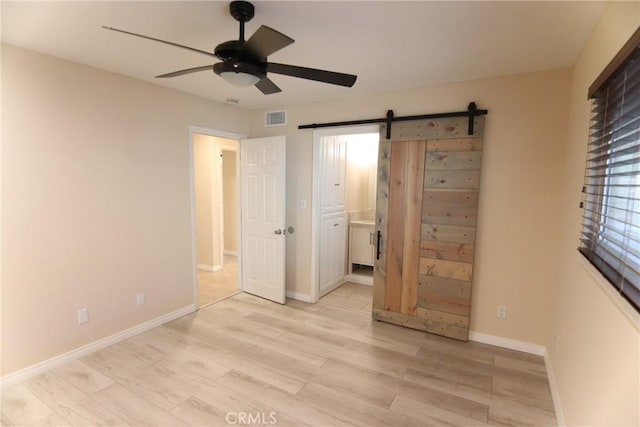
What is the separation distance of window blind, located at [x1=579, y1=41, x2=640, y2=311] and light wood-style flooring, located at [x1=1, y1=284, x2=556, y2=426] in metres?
1.25

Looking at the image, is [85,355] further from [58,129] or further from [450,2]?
[450,2]

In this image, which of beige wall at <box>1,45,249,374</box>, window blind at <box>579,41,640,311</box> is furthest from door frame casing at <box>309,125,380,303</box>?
window blind at <box>579,41,640,311</box>

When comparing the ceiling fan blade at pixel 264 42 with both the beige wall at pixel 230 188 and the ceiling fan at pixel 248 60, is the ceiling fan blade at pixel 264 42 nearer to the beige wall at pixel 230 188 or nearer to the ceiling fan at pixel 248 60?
the ceiling fan at pixel 248 60

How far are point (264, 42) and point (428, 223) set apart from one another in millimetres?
2307

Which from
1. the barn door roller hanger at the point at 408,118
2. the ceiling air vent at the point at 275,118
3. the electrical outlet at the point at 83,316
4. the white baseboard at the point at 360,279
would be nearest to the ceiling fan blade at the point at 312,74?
the barn door roller hanger at the point at 408,118

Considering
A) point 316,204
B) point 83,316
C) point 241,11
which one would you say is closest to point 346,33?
point 241,11

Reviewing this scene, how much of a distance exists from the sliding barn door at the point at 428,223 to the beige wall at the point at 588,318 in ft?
2.32

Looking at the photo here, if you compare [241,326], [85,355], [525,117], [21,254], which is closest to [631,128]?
[525,117]

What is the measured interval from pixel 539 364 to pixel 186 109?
4242mm

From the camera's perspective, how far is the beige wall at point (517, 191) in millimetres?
2598

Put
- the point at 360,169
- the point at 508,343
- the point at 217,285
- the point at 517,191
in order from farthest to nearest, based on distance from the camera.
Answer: the point at 360,169
the point at 217,285
the point at 508,343
the point at 517,191

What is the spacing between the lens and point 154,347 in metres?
2.80

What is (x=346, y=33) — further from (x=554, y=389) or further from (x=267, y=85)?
(x=554, y=389)

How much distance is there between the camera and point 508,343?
2859mm
